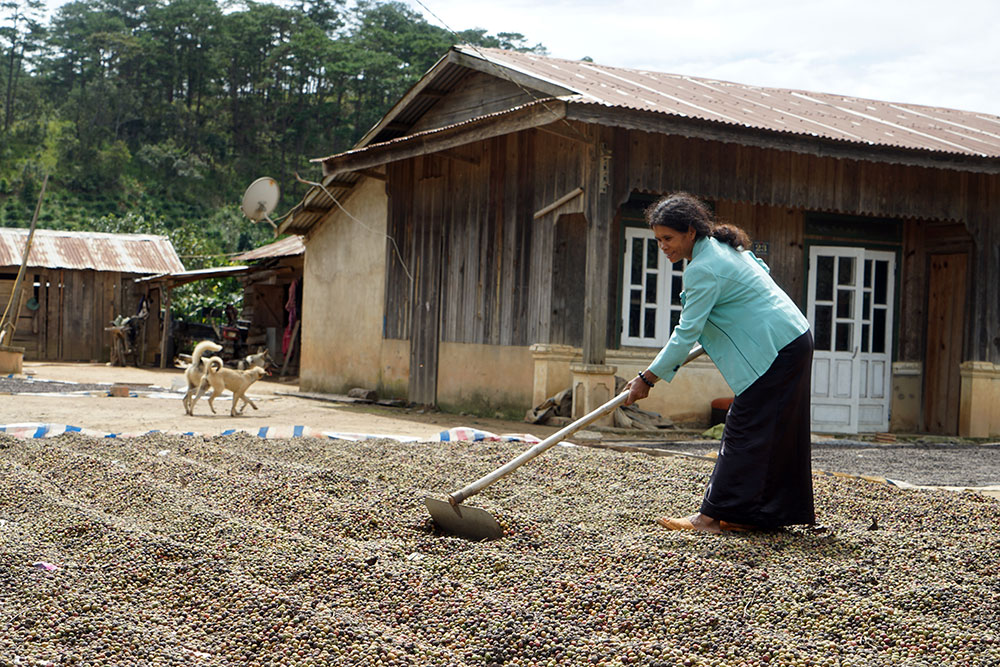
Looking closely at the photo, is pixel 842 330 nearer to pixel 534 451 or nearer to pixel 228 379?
pixel 228 379

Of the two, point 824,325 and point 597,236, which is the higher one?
point 597,236

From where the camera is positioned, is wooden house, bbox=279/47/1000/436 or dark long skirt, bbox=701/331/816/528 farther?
wooden house, bbox=279/47/1000/436

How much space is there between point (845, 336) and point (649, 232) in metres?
2.61

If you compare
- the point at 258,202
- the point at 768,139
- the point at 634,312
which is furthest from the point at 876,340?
the point at 258,202

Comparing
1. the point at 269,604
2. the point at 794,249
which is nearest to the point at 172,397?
the point at 794,249

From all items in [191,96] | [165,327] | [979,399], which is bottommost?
[979,399]

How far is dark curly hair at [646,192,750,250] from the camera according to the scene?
434 centimetres

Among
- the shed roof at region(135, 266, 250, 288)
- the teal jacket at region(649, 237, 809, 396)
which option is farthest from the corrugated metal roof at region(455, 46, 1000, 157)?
the shed roof at region(135, 266, 250, 288)

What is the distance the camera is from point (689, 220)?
14.3 feet

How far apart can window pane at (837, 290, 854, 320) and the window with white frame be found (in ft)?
6.55

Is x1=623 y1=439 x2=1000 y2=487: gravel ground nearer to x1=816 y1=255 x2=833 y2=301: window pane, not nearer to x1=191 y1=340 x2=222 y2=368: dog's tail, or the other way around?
x1=816 y1=255 x2=833 y2=301: window pane

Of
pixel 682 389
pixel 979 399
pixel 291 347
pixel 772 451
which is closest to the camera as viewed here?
pixel 772 451

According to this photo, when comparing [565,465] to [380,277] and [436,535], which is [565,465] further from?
[380,277]

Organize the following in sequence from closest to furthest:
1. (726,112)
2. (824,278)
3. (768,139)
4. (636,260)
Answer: (768,139) < (726,112) < (636,260) < (824,278)
